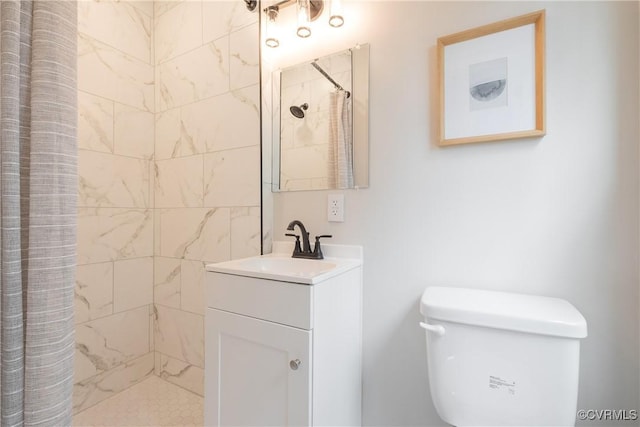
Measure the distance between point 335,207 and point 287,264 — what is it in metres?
0.32

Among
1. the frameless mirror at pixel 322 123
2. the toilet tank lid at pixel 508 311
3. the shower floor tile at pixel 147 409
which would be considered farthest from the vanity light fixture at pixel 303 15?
the shower floor tile at pixel 147 409

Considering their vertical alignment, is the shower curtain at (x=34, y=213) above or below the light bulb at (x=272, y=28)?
below

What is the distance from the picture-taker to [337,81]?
4.37 feet

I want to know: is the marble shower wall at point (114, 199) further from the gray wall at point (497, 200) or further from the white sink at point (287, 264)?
the gray wall at point (497, 200)

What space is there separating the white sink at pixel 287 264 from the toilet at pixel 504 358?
34 cm

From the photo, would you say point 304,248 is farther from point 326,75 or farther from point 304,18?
point 304,18

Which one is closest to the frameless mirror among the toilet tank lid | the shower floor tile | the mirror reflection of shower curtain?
the mirror reflection of shower curtain

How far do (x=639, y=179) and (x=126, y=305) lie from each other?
2232mm

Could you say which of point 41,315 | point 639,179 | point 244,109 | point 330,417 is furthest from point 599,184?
point 41,315

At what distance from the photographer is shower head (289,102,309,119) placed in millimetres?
1421

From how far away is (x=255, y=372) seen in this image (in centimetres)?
103

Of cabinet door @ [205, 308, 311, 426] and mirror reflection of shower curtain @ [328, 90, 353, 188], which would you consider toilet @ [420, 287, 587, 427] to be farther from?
mirror reflection of shower curtain @ [328, 90, 353, 188]

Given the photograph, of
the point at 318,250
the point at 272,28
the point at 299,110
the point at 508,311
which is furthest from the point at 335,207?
the point at 272,28

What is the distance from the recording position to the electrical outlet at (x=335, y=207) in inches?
51.2
